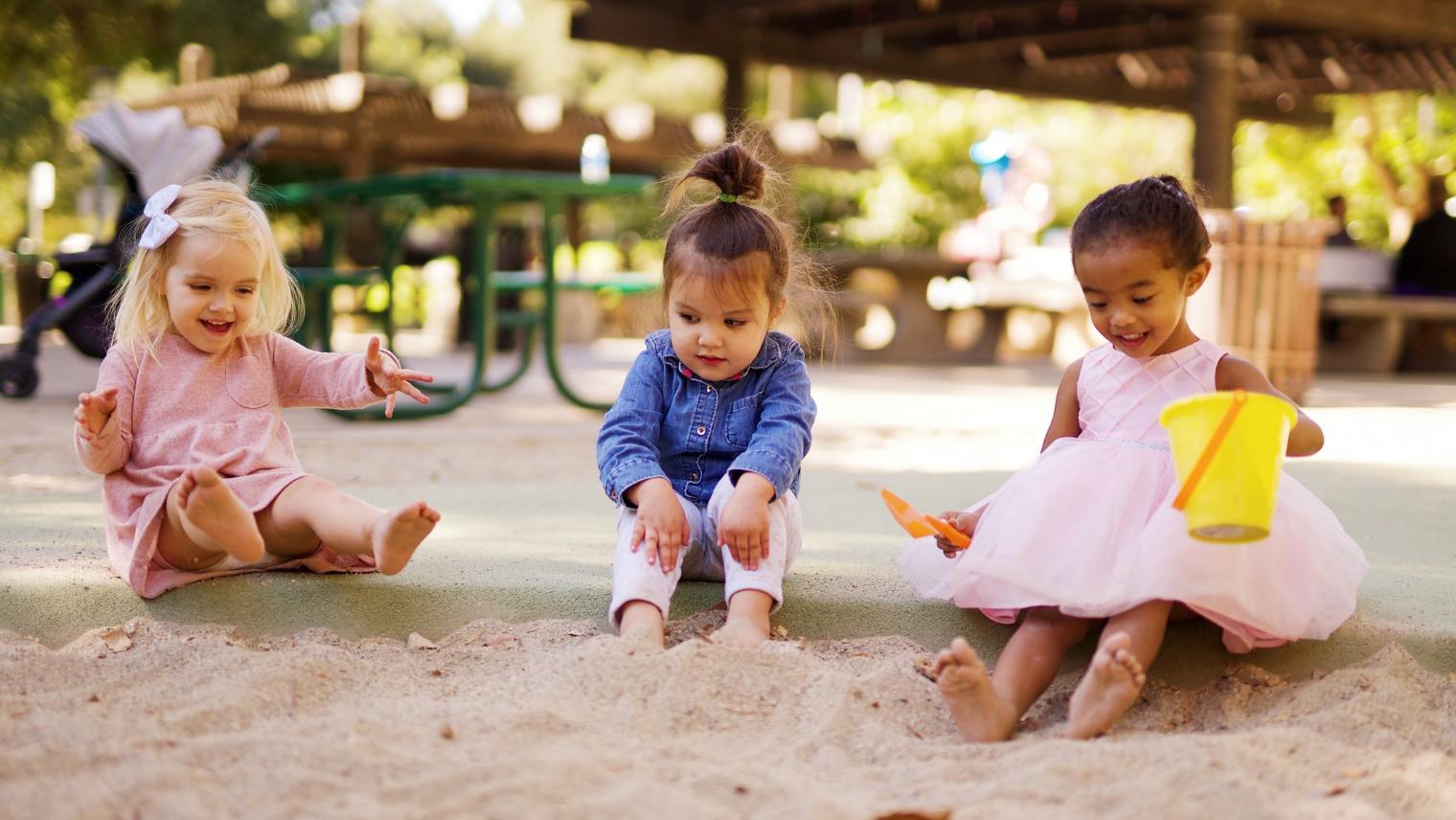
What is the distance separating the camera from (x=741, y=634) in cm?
197

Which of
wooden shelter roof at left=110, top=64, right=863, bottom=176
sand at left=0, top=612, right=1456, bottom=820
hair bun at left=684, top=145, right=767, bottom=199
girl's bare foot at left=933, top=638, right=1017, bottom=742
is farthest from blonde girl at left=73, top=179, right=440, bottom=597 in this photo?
wooden shelter roof at left=110, top=64, right=863, bottom=176

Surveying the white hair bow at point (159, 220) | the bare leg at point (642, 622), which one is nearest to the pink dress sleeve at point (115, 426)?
the white hair bow at point (159, 220)

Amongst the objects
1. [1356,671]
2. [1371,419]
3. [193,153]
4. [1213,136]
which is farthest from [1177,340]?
[1213,136]

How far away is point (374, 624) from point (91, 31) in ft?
39.9

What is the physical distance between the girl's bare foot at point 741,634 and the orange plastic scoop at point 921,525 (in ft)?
1.04

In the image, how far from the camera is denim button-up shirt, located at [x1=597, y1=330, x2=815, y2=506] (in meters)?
2.29

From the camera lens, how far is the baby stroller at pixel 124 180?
17.9 feet

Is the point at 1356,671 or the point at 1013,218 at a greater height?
the point at 1013,218

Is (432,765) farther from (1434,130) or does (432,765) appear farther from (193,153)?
(1434,130)

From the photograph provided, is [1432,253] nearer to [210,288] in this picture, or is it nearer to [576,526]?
[576,526]

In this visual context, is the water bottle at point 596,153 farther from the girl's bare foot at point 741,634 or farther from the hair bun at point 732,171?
the girl's bare foot at point 741,634

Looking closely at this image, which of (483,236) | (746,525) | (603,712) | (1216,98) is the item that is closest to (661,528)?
(746,525)

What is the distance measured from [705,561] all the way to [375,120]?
8.54 meters

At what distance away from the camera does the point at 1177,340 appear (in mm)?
2170
